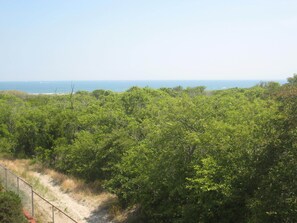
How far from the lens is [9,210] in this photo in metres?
15.0

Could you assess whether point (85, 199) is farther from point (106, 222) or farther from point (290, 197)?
point (290, 197)

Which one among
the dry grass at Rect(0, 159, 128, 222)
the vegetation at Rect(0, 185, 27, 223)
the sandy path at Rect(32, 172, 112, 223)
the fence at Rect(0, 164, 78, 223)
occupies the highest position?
A: the vegetation at Rect(0, 185, 27, 223)

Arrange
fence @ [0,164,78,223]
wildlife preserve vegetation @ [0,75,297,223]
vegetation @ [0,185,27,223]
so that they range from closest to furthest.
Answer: wildlife preserve vegetation @ [0,75,297,223]
vegetation @ [0,185,27,223]
fence @ [0,164,78,223]

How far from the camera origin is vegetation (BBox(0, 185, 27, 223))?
48.4 feet

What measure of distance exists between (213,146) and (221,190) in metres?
2.70

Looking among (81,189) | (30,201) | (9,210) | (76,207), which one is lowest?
(76,207)

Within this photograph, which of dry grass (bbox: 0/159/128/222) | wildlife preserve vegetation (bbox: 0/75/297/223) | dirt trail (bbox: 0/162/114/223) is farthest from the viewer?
dry grass (bbox: 0/159/128/222)

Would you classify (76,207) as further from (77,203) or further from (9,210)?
(9,210)

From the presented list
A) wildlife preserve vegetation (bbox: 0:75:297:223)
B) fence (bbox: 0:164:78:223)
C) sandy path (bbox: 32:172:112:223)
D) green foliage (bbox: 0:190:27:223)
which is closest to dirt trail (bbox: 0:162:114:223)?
sandy path (bbox: 32:172:112:223)

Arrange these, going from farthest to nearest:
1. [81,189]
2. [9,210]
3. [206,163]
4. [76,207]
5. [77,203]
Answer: [81,189] → [77,203] → [76,207] → [206,163] → [9,210]

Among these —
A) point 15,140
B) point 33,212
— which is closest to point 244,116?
point 33,212

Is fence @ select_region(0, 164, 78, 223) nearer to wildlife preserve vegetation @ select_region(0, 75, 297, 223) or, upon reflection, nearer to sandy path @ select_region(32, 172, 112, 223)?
sandy path @ select_region(32, 172, 112, 223)

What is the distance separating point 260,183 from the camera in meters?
13.3

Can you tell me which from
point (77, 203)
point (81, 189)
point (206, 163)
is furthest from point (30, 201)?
point (206, 163)
